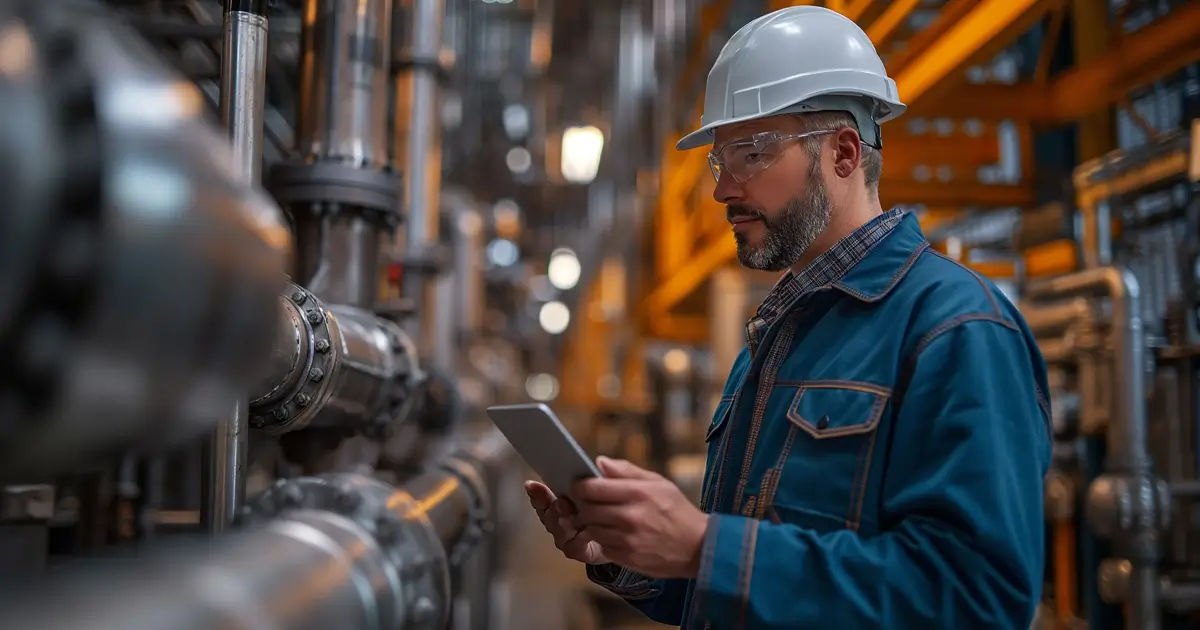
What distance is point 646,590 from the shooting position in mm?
1612

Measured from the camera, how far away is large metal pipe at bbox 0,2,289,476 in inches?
22.7

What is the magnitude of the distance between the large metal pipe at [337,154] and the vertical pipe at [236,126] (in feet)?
2.45

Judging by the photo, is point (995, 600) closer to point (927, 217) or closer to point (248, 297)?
point (248, 297)

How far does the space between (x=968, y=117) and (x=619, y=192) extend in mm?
8461

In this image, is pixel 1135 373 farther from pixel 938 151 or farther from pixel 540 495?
pixel 540 495

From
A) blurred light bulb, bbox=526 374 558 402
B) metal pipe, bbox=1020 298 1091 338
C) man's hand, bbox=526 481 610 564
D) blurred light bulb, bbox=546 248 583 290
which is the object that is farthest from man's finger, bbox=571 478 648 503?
blurred light bulb, bbox=526 374 558 402

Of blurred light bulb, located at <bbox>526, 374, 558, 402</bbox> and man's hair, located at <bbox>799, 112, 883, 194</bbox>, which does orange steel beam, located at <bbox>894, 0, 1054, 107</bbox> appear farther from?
blurred light bulb, located at <bbox>526, 374, 558, 402</bbox>

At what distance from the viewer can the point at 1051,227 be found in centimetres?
450

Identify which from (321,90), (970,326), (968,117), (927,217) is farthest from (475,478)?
(927,217)

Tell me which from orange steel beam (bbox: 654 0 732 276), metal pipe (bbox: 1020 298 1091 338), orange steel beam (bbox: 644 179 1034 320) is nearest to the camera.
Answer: metal pipe (bbox: 1020 298 1091 338)

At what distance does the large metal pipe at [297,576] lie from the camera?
0.69 meters

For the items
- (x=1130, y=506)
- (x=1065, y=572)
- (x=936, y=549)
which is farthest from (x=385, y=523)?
(x=1065, y=572)

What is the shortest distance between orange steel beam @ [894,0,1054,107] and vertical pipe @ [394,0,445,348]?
1.50 m

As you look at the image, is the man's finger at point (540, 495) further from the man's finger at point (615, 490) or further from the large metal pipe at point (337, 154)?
the large metal pipe at point (337, 154)
